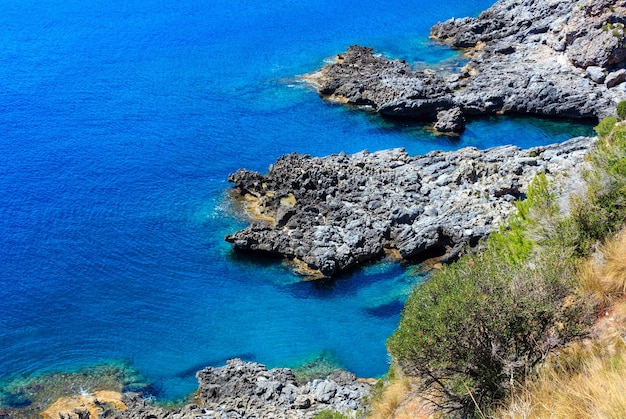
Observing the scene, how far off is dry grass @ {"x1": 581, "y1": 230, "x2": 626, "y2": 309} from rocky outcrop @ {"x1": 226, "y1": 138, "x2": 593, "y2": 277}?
22.6 meters

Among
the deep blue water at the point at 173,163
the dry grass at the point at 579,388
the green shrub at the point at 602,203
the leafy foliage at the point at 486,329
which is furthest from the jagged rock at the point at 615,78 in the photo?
the dry grass at the point at 579,388

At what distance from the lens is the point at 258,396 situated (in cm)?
3209

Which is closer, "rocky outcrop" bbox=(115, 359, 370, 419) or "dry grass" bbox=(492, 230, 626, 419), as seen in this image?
"dry grass" bbox=(492, 230, 626, 419)

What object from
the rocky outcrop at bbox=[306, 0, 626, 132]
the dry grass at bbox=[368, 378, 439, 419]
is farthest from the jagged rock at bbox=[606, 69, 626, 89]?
the dry grass at bbox=[368, 378, 439, 419]

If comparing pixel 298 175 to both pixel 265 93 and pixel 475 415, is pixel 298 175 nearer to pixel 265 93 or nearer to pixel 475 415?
pixel 265 93

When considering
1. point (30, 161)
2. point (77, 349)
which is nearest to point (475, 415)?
point (77, 349)

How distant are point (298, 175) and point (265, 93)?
67.7ft

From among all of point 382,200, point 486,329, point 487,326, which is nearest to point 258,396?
point 486,329

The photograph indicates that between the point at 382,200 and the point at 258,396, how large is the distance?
18719 mm

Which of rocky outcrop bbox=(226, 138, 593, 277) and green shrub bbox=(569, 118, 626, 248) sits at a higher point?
rocky outcrop bbox=(226, 138, 593, 277)

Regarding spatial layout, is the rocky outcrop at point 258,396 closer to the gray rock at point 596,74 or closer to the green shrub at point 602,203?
the green shrub at point 602,203

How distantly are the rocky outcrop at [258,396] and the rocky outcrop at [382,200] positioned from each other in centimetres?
983

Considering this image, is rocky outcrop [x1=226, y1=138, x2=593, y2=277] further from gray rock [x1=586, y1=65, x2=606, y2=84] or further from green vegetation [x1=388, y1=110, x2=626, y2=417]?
green vegetation [x1=388, y1=110, x2=626, y2=417]

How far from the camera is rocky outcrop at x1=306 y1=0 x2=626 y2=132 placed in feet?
197
